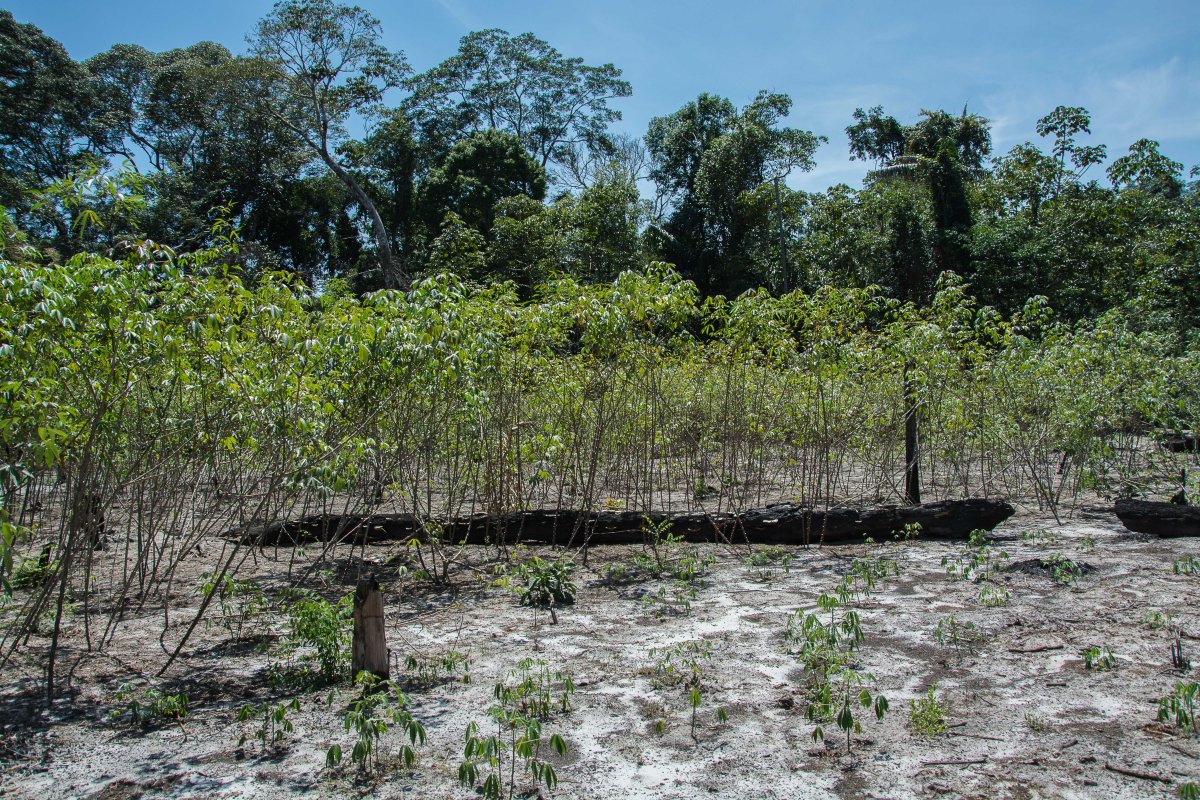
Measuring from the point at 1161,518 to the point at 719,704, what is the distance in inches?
181

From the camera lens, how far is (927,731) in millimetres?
2910

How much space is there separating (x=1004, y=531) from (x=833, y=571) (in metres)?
2.01

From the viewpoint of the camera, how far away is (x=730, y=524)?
6.59 m

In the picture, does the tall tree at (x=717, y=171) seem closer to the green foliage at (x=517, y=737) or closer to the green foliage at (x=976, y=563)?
the green foliage at (x=976, y=563)

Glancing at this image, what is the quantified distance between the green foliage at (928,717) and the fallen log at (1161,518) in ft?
13.0

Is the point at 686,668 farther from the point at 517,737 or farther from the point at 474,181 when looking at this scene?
the point at 474,181

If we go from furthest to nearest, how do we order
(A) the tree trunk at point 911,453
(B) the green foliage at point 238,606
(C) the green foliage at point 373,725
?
1. (A) the tree trunk at point 911,453
2. (B) the green foliage at point 238,606
3. (C) the green foliage at point 373,725

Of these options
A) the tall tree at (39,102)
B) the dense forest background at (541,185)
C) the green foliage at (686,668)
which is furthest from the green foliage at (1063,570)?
the tall tree at (39,102)

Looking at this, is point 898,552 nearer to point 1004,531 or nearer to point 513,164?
point 1004,531

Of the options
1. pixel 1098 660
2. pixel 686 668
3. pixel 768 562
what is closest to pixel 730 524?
pixel 768 562

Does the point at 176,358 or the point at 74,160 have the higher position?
the point at 74,160

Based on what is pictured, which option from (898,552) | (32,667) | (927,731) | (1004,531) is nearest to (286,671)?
(32,667)

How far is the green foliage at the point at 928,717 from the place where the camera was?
2.91 metres

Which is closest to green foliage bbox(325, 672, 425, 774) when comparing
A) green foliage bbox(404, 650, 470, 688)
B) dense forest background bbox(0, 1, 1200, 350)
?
green foliage bbox(404, 650, 470, 688)
